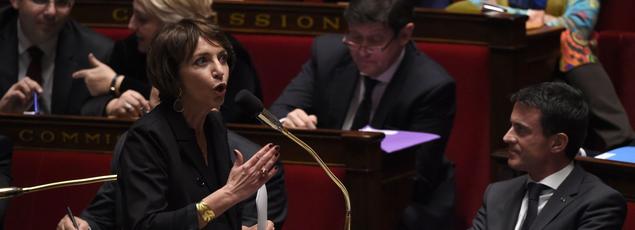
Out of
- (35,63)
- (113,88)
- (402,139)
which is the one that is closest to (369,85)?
(402,139)

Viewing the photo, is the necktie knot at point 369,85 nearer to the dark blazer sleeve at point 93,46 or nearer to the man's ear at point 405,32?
the man's ear at point 405,32

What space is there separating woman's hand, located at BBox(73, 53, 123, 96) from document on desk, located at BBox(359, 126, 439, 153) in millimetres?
541

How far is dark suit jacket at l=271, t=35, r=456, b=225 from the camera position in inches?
91.8

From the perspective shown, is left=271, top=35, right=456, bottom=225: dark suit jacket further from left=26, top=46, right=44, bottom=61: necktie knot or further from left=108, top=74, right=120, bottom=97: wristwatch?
left=26, top=46, right=44, bottom=61: necktie knot

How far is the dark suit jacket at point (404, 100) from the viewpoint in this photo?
7.65 feet

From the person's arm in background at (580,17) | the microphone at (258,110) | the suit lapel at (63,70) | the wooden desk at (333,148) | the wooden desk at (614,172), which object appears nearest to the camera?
the microphone at (258,110)

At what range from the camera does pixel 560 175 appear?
1.84 meters

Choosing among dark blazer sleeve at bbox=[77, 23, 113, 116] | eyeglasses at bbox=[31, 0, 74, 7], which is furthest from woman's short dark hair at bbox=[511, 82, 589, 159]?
eyeglasses at bbox=[31, 0, 74, 7]

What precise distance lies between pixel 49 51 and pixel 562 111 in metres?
1.17

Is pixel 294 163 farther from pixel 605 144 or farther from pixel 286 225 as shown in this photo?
pixel 605 144

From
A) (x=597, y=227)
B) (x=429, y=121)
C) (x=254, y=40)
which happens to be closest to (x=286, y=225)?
(x=429, y=121)

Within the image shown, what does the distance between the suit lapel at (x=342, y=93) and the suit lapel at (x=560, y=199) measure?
69cm

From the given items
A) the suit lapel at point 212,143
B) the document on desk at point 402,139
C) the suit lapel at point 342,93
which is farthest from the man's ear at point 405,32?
the suit lapel at point 212,143

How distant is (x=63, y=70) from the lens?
2.53m
